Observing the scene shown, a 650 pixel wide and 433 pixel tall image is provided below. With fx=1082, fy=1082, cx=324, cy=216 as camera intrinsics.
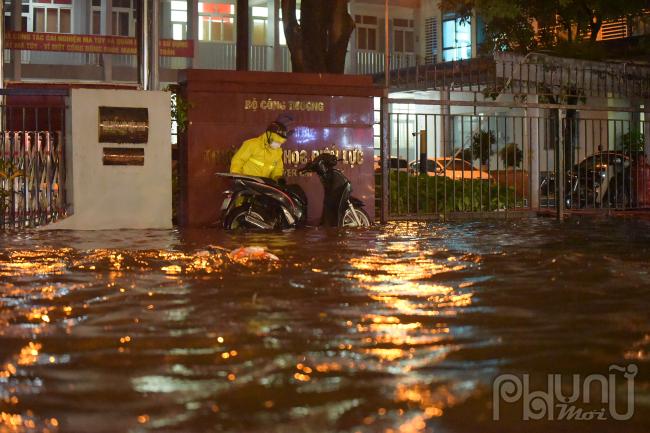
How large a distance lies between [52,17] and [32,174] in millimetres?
24169

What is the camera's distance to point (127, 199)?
578 inches

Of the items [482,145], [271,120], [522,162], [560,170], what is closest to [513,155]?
[482,145]

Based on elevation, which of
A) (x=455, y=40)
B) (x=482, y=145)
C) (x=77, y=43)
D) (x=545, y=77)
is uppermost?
(x=455, y=40)

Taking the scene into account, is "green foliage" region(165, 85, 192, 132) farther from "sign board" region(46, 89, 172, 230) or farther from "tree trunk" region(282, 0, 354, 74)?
"tree trunk" region(282, 0, 354, 74)

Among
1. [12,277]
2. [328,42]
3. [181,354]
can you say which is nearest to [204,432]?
[181,354]

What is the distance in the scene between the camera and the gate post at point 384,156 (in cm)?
1647

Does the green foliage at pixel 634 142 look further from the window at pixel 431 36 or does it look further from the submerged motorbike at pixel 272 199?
the window at pixel 431 36

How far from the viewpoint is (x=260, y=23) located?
132ft

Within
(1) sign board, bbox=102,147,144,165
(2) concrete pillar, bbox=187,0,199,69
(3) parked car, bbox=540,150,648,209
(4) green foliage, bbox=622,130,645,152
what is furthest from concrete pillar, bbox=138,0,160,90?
(2) concrete pillar, bbox=187,0,199,69

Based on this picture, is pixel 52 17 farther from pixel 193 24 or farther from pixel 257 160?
pixel 257 160

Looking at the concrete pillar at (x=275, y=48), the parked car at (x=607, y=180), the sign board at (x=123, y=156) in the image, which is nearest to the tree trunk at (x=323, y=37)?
the parked car at (x=607, y=180)

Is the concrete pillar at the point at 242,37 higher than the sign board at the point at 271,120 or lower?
higher

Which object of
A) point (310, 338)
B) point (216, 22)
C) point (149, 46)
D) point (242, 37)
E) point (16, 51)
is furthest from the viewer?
point (216, 22)

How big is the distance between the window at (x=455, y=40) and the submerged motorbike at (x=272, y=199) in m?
28.0
